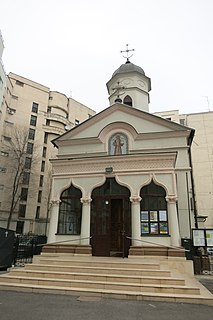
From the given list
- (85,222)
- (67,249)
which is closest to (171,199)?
(85,222)

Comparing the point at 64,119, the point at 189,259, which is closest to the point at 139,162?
the point at 189,259

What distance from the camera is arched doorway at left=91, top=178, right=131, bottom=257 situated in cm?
1184

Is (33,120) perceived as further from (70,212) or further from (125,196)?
(125,196)

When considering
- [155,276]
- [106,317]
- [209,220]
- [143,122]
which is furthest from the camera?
[209,220]

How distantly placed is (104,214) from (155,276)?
15.5ft

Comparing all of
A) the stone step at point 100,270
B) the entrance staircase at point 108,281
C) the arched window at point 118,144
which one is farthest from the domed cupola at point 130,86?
the stone step at point 100,270

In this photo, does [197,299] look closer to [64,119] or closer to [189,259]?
[189,259]

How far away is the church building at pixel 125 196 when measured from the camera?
11.2 m

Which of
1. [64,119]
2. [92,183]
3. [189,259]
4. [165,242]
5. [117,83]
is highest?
[64,119]

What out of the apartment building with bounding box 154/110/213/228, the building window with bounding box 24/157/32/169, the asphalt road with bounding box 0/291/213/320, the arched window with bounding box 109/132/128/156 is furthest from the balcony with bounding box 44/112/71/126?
the asphalt road with bounding box 0/291/213/320

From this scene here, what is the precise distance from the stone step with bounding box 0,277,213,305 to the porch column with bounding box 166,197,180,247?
3.73 meters

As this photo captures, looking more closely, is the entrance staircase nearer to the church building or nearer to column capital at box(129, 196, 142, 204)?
the church building

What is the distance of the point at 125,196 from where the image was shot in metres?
12.3

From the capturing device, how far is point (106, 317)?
5324mm
